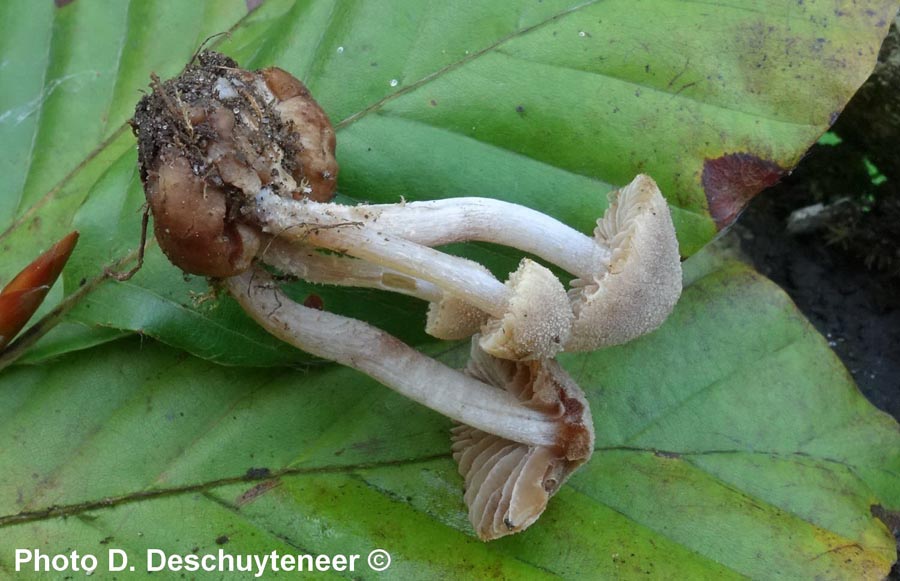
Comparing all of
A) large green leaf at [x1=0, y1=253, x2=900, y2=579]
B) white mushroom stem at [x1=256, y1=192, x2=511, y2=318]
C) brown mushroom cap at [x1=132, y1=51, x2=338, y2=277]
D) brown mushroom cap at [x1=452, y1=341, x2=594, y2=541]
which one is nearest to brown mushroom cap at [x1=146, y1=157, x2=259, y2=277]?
brown mushroom cap at [x1=132, y1=51, x2=338, y2=277]

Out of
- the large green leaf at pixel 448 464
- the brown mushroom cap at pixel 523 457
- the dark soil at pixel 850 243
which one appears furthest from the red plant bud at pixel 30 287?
the dark soil at pixel 850 243

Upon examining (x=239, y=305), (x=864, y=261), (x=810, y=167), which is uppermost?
(x=239, y=305)

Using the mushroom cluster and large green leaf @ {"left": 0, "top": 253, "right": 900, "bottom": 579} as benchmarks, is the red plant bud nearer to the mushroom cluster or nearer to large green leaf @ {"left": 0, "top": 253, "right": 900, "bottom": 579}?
large green leaf @ {"left": 0, "top": 253, "right": 900, "bottom": 579}

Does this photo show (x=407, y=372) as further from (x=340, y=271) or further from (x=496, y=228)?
(x=496, y=228)

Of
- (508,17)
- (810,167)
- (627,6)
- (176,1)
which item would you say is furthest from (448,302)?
(810,167)

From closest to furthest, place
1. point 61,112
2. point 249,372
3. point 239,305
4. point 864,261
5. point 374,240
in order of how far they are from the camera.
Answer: point 374,240, point 239,305, point 249,372, point 61,112, point 864,261

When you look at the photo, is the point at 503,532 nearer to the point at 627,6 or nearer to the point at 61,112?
the point at 627,6

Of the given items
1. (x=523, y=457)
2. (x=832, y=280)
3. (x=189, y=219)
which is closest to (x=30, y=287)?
(x=189, y=219)
